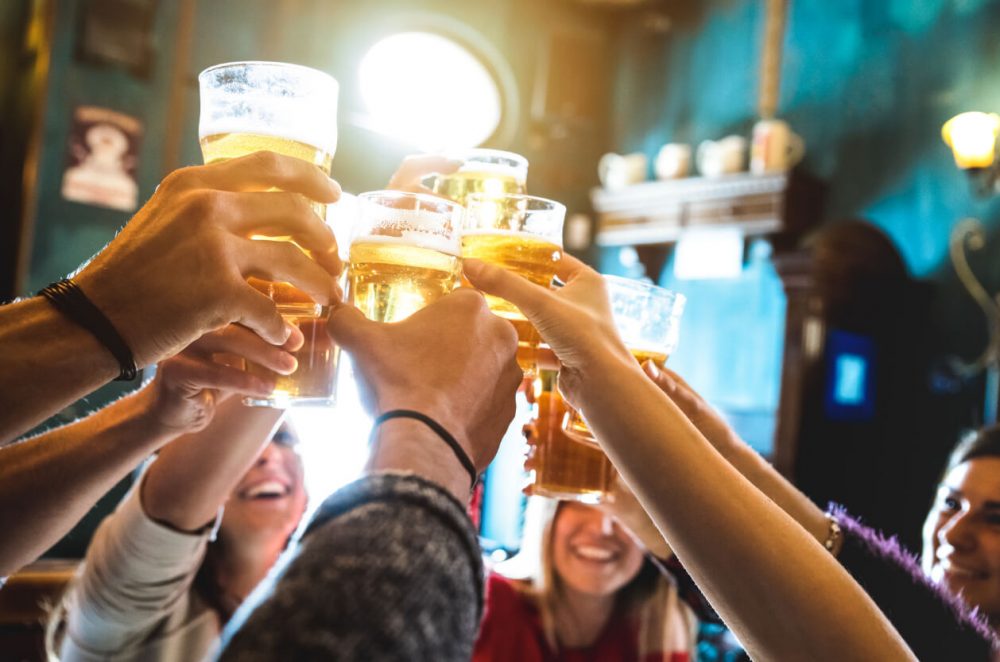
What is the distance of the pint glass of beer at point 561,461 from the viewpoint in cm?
137

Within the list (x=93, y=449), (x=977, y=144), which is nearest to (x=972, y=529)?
(x=93, y=449)

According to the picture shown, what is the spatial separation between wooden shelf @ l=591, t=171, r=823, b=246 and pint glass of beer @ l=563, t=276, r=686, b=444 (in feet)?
16.2

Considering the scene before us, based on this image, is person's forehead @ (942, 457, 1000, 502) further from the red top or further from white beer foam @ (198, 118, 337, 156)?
white beer foam @ (198, 118, 337, 156)

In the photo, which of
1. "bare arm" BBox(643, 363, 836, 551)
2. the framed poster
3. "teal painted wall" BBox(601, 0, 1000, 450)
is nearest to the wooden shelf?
"teal painted wall" BBox(601, 0, 1000, 450)

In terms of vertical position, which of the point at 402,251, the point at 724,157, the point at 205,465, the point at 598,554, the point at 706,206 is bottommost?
the point at 598,554

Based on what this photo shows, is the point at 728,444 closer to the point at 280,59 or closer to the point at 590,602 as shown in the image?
the point at 590,602

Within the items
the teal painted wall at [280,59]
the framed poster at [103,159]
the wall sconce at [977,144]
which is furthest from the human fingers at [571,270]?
the framed poster at [103,159]

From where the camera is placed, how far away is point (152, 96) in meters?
5.34

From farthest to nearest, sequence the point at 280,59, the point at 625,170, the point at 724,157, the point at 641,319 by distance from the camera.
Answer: the point at 625,170 < the point at 724,157 < the point at 280,59 < the point at 641,319

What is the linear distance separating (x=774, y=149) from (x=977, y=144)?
56.1 inches

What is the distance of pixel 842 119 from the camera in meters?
6.07

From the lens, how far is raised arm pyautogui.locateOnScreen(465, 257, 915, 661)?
85cm

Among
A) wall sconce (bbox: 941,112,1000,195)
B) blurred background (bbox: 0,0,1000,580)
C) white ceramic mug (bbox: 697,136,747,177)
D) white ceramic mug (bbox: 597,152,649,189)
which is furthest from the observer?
white ceramic mug (bbox: 597,152,649,189)

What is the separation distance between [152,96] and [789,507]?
522 cm
